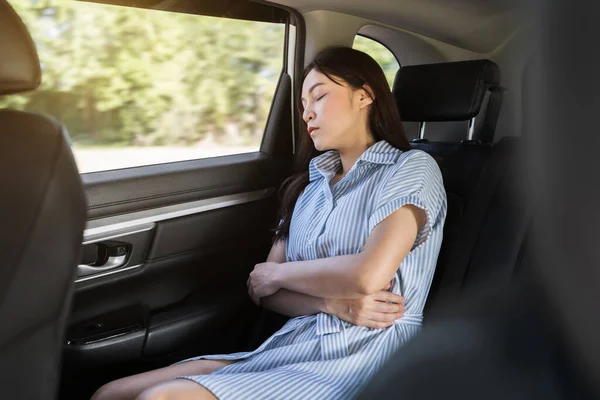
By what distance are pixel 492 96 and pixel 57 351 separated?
1.54 m

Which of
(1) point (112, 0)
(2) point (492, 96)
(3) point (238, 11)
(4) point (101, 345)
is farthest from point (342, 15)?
(4) point (101, 345)

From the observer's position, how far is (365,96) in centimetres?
201

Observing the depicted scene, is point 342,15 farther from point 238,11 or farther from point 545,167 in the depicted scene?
point 545,167

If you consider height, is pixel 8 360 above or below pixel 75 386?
above

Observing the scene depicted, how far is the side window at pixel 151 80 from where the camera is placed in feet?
6.40

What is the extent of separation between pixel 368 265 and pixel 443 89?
85cm

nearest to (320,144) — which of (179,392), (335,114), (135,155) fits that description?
(335,114)

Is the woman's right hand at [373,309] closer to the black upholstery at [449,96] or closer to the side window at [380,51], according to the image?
the black upholstery at [449,96]

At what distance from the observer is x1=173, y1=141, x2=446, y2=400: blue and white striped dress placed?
155cm

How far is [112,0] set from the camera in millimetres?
1965

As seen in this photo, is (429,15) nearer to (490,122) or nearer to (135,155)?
(490,122)

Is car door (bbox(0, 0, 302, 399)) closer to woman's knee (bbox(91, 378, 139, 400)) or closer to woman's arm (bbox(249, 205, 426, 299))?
woman's knee (bbox(91, 378, 139, 400))

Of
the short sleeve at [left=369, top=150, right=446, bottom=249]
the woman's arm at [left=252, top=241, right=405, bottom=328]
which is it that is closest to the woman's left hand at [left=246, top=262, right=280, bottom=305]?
the woman's arm at [left=252, top=241, right=405, bottom=328]

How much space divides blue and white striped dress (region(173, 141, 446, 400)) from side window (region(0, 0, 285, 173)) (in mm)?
559
